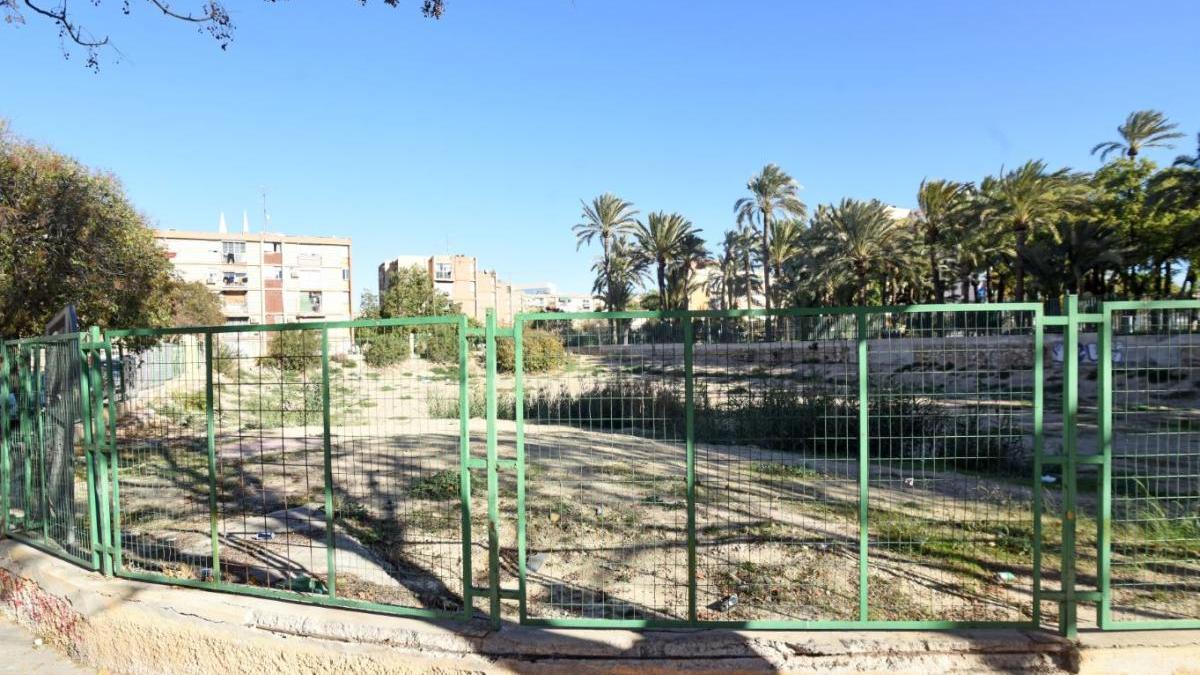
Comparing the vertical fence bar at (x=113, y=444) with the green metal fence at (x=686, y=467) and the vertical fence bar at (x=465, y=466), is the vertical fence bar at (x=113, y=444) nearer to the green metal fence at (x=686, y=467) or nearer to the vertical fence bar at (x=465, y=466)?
the green metal fence at (x=686, y=467)

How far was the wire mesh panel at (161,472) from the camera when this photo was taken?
5.39 meters

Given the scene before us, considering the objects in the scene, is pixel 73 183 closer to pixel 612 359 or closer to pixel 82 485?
pixel 82 485

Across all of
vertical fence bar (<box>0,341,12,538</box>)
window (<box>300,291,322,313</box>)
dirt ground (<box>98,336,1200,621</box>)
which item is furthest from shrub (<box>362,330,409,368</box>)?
window (<box>300,291,322,313</box>)

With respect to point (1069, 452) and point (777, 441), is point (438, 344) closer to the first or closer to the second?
point (777, 441)

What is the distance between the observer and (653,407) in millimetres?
5105

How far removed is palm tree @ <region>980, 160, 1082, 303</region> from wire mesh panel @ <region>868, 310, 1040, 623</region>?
32.2 metres

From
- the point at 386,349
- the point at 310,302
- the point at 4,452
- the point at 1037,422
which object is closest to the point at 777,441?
the point at 1037,422

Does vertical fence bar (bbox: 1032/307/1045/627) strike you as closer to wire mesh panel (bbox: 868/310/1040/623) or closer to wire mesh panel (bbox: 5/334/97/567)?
wire mesh panel (bbox: 868/310/1040/623)

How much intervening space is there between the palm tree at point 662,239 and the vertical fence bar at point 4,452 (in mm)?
45644

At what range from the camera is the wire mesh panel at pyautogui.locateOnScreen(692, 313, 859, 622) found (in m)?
4.51

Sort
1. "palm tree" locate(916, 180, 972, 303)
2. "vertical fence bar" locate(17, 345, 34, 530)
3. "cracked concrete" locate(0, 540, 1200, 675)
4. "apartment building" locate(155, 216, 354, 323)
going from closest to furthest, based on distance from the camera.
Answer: "cracked concrete" locate(0, 540, 1200, 675)
"vertical fence bar" locate(17, 345, 34, 530)
"palm tree" locate(916, 180, 972, 303)
"apartment building" locate(155, 216, 354, 323)

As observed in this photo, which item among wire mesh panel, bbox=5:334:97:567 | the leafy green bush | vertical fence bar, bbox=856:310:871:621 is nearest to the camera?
vertical fence bar, bbox=856:310:871:621

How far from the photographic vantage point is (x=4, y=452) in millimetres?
6062

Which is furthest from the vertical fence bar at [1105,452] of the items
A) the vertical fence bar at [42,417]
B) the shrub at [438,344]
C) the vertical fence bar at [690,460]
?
the vertical fence bar at [42,417]
